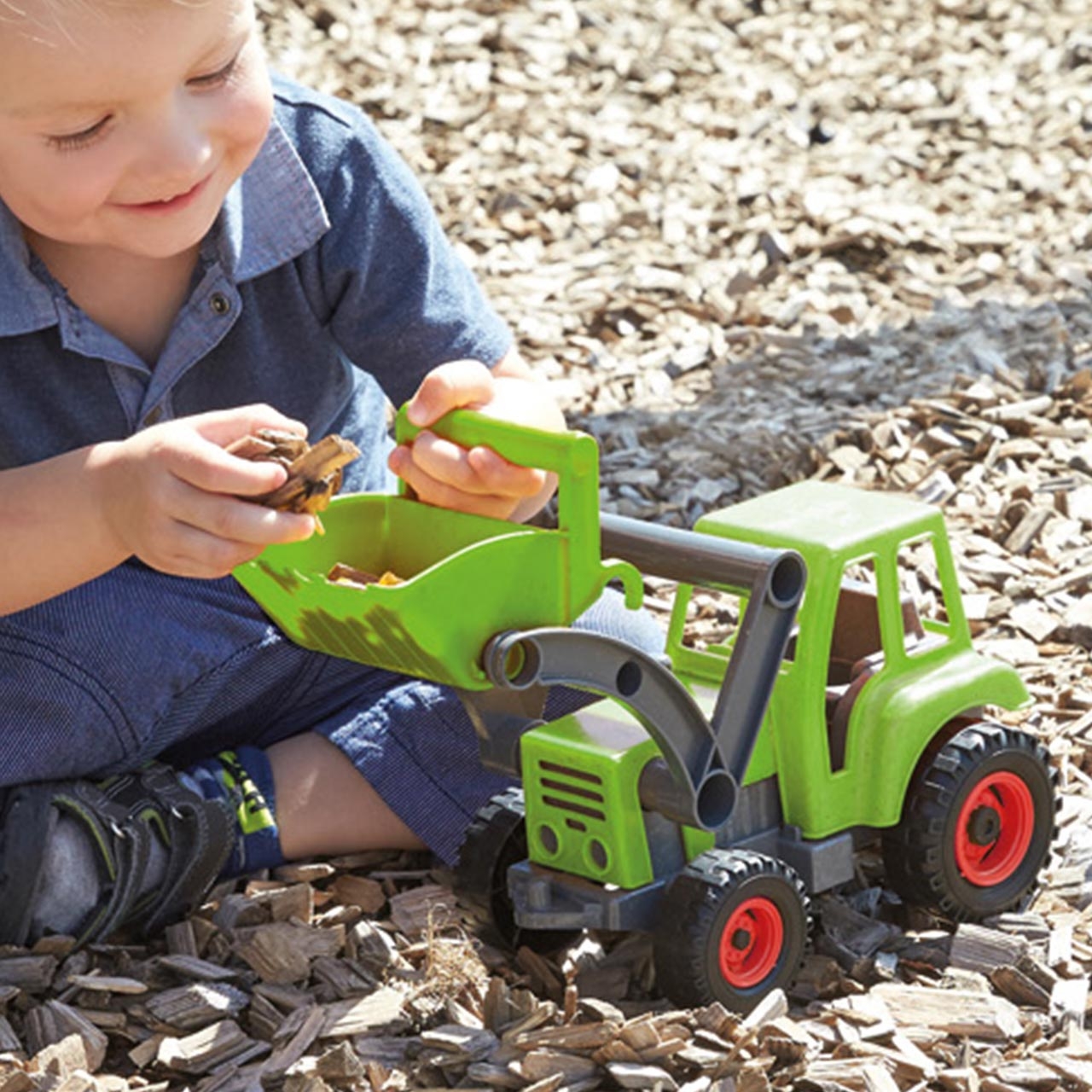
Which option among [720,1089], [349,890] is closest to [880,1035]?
[720,1089]

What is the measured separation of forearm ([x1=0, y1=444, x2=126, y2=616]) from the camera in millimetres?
2314

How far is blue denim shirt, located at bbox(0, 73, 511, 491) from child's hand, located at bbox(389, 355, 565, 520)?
0.39 metres

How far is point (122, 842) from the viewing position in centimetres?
258

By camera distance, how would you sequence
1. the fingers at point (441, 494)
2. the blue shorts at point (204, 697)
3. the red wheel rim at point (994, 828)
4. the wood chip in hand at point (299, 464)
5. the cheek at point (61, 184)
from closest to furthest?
the wood chip in hand at point (299, 464), the cheek at point (61, 184), the fingers at point (441, 494), the red wheel rim at point (994, 828), the blue shorts at point (204, 697)

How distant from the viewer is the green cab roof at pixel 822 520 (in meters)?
2.40

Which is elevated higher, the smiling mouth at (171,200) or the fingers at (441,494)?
the smiling mouth at (171,200)

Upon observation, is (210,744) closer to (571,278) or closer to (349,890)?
(349,890)

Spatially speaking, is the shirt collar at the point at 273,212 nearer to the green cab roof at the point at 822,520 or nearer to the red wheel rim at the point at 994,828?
the green cab roof at the point at 822,520

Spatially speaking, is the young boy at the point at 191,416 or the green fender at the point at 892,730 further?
the green fender at the point at 892,730

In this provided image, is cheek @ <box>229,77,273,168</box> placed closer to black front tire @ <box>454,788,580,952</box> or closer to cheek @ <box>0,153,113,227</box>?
cheek @ <box>0,153,113,227</box>

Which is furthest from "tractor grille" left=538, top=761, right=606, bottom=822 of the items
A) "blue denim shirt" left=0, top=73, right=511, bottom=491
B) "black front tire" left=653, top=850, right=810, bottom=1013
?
"blue denim shirt" left=0, top=73, right=511, bottom=491

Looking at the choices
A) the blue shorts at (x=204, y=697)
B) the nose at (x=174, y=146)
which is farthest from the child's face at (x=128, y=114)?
the blue shorts at (x=204, y=697)

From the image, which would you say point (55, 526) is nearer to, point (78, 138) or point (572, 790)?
point (78, 138)

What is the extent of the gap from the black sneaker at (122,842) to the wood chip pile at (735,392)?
4cm
